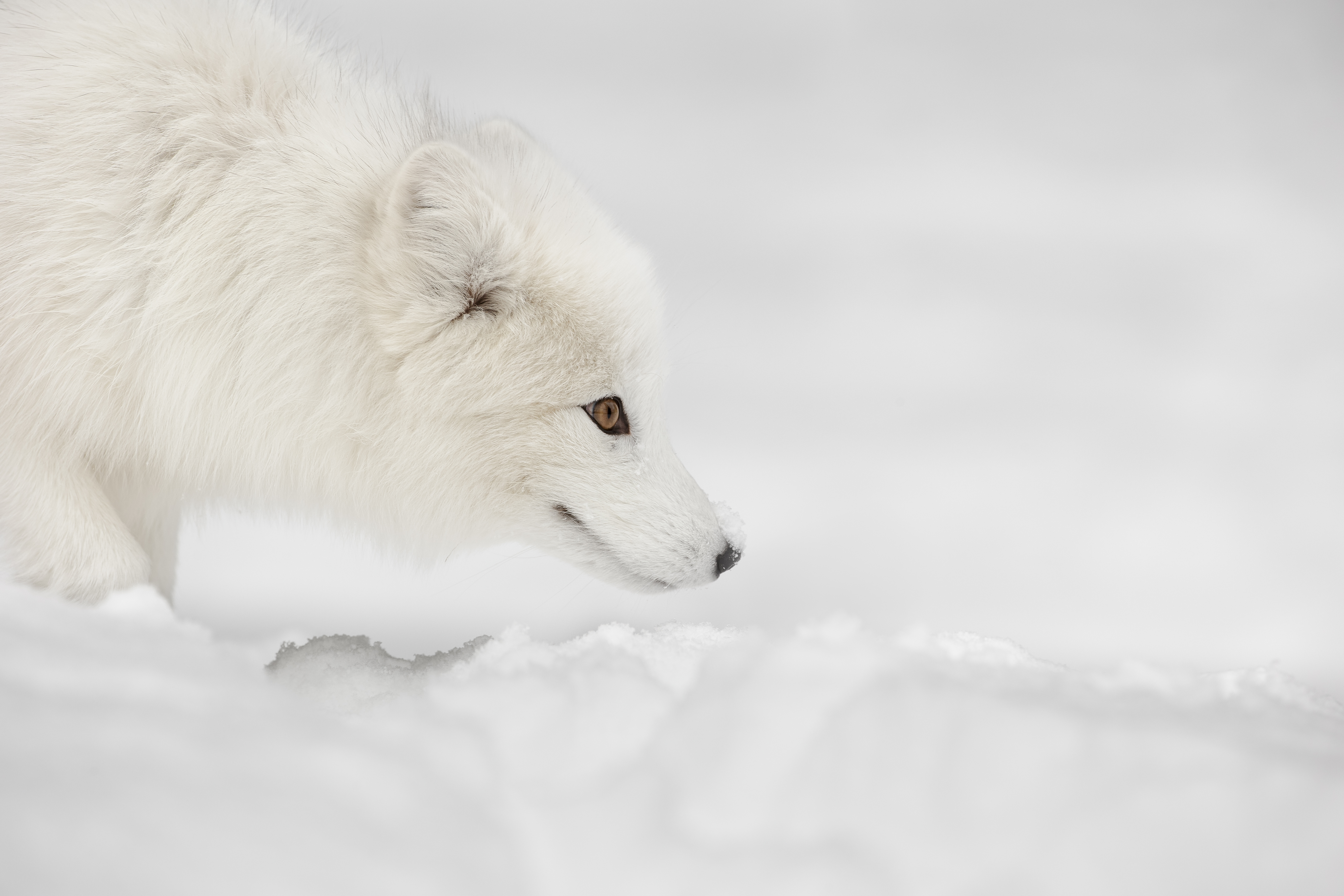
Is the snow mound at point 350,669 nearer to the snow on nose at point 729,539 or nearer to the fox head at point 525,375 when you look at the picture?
the fox head at point 525,375

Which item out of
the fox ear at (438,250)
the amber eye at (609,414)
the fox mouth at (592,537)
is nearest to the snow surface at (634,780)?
the fox mouth at (592,537)

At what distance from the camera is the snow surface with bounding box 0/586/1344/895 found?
1479 mm

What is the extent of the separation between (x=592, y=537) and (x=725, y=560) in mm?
351

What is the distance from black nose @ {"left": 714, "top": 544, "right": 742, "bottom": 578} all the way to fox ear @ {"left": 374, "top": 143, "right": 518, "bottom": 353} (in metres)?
0.82

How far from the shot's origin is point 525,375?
2.38 meters

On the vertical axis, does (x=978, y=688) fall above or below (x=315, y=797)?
above

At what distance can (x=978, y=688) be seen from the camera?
2244 mm

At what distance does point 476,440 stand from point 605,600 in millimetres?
1151

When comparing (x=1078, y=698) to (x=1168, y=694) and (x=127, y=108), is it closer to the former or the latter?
(x=1168, y=694)

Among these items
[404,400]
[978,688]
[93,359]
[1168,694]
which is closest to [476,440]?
[404,400]

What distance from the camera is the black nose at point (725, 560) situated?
2.60 metres

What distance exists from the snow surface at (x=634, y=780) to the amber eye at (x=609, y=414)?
60 cm

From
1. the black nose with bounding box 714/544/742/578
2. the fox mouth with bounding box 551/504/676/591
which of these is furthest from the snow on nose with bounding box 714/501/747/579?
the fox mouth with bounding box 551/504/676/591

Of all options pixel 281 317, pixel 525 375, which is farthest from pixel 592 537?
pixel 281 317
